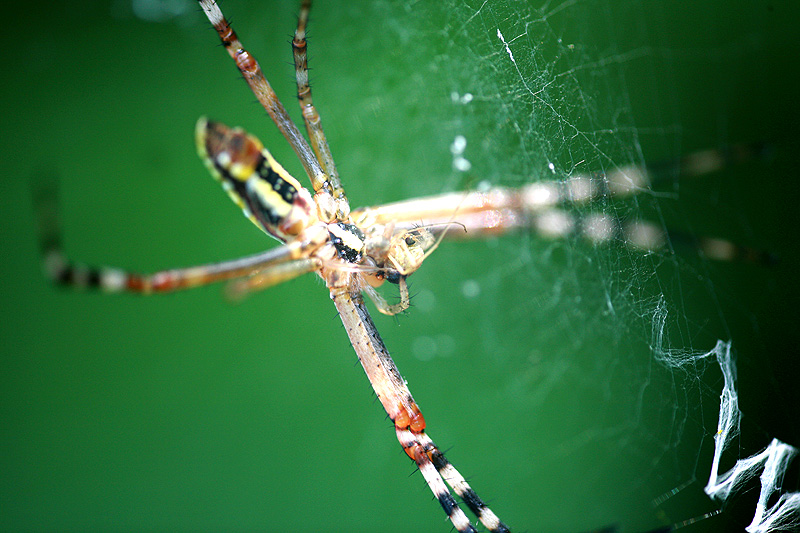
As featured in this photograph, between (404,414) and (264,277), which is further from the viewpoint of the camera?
(404,414)

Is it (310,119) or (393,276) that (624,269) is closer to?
(393,276)

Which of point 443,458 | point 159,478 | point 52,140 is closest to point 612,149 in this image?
point 443,458

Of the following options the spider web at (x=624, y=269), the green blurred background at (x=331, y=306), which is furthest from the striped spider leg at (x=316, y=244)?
the green blurred background at (x=331, y=306)

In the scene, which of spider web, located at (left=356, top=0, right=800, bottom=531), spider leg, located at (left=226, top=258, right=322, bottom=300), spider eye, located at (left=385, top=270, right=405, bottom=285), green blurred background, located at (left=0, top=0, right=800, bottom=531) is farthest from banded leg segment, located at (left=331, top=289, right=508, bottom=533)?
green blurred background, located at (left=0, top=0, right=800, bottom=531)

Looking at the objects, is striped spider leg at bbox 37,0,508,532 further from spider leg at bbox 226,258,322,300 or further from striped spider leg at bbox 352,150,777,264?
striped spider leg at bbox 352,150,777,264

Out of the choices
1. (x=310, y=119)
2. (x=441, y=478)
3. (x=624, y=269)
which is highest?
(x=310, y=119)

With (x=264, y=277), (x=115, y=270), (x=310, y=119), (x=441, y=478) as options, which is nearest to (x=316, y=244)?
(x=264, y=277)

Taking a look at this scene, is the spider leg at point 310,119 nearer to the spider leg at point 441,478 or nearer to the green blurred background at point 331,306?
the green blurred background at point 331,306
